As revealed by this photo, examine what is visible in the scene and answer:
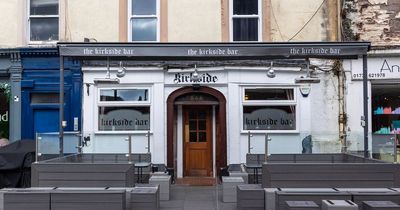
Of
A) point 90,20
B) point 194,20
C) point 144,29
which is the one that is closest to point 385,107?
point 194,20

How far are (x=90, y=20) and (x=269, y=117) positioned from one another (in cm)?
638

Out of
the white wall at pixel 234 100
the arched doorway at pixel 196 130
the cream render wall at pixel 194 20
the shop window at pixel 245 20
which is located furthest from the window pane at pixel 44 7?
the shop window at pixel 245 20

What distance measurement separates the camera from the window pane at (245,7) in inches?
643

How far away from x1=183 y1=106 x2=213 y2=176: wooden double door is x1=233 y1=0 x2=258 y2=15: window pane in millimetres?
3202

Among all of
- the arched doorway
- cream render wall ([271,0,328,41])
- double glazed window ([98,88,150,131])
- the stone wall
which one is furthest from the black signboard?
the stone wall

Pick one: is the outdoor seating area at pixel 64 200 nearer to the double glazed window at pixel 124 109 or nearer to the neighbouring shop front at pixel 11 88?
the double glazed window at pixel 124 109

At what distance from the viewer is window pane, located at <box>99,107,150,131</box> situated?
51.9 feet

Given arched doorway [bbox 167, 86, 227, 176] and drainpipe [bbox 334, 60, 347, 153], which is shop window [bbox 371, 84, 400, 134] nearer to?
drainpipe [bbox 334, 60, 347, 153]

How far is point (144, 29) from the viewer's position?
1631 centimetres

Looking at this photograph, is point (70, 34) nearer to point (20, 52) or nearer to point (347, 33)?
point (20, 52)

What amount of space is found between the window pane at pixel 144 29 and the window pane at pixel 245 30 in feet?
8.42

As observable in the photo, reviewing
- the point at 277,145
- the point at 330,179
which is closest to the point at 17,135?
the point at 277,145

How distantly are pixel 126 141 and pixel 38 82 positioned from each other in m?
4.97

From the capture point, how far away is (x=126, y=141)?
12641 mm
